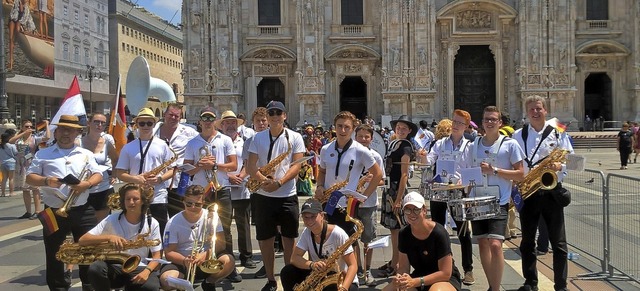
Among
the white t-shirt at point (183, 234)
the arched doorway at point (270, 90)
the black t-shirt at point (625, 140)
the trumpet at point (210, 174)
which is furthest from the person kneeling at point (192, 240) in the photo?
the arched doorway at point (270, 90)

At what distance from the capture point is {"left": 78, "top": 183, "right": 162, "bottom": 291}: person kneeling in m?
6.38

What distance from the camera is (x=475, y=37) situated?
121 ft

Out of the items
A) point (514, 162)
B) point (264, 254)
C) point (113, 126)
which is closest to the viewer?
point (514, 162)

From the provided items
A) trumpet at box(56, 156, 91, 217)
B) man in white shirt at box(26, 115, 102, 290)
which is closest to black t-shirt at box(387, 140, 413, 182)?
man in white shirt at box(26, 115, 102, 290)

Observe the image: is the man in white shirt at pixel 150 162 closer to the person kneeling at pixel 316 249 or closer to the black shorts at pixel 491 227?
the person kneeling at pixel 316 249

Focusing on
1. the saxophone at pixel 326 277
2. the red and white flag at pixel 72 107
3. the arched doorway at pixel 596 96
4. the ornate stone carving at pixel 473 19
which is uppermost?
the ornate stone carving at pixel 473 19

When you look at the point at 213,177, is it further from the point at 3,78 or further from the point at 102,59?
the point at 102,59

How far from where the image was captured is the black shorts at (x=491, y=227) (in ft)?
23.5

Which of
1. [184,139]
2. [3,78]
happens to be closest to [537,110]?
[184,139]

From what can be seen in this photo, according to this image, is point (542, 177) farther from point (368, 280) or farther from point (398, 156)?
point (368, 280)

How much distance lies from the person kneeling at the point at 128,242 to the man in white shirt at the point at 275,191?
156 cm

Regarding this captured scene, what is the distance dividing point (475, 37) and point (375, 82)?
6290 millimetres

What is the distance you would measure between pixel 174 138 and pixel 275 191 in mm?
1965

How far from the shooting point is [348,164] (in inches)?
305
